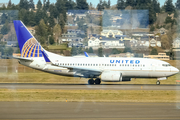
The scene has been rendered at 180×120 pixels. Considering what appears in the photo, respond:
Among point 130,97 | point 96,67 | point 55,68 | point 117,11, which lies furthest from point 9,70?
point 130,97

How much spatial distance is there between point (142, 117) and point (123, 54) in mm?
34172

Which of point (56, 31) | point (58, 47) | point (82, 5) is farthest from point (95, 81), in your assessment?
point (82, 5)

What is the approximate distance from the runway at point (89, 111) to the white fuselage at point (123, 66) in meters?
13.4

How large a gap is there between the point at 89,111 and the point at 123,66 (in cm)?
1633

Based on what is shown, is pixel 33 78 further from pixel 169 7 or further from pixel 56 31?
pixel 169 7

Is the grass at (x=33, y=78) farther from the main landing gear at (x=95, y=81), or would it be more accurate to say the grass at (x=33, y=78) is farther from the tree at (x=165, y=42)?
the tree at (x=165, y=42)

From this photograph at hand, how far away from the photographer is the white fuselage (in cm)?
3078

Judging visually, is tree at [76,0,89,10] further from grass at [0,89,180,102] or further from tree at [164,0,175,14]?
grass at [0,89,180,102]

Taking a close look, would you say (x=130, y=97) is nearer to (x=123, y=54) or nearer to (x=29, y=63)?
(x=29, y=63)

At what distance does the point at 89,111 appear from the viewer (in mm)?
15266

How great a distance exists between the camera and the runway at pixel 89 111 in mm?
13820

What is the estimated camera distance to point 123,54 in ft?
156

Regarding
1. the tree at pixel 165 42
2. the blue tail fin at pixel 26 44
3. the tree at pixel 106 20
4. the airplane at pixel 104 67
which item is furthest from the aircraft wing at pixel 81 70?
the tree at pixel 165 42

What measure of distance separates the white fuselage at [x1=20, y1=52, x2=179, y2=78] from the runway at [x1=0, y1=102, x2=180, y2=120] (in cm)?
1340
